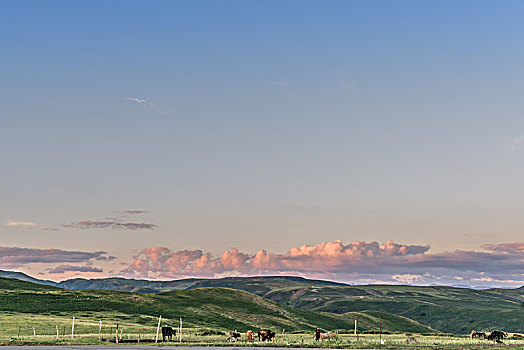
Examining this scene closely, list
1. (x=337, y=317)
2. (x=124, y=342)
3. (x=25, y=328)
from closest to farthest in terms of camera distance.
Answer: (x=124, y=342)
(x=25, y=328)
(x=337, y=317)

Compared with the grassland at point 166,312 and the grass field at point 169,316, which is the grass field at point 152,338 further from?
the grassland at point 166,312

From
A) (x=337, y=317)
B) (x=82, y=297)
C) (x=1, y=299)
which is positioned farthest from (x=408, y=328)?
(x=1, y=299)

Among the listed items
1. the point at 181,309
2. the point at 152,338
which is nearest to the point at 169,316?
the point at 181,309

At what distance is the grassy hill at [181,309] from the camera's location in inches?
5561

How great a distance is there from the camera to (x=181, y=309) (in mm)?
161125

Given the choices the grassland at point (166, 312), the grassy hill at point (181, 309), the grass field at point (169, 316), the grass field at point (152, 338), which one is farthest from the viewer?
the grassy hill at point (181, 309)

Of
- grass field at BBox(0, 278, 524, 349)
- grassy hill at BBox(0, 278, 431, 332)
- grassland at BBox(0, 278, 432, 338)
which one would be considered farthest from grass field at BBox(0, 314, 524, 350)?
grassy hill at BBox(0, 278, 431, 332)

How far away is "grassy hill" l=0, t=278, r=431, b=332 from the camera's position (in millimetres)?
141250

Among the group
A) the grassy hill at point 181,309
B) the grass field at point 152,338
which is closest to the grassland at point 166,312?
the grassy hill at point 181,309

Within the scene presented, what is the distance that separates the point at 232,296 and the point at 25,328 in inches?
4077

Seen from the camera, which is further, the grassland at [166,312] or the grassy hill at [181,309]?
the grassy hill at [181,309]

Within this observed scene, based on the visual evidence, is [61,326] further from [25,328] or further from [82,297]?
[82,297]

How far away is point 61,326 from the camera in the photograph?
105812 millimetres

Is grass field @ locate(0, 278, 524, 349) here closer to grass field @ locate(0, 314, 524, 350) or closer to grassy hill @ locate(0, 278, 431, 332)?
grassy hill @ locate(0, 278, 431, 332)
